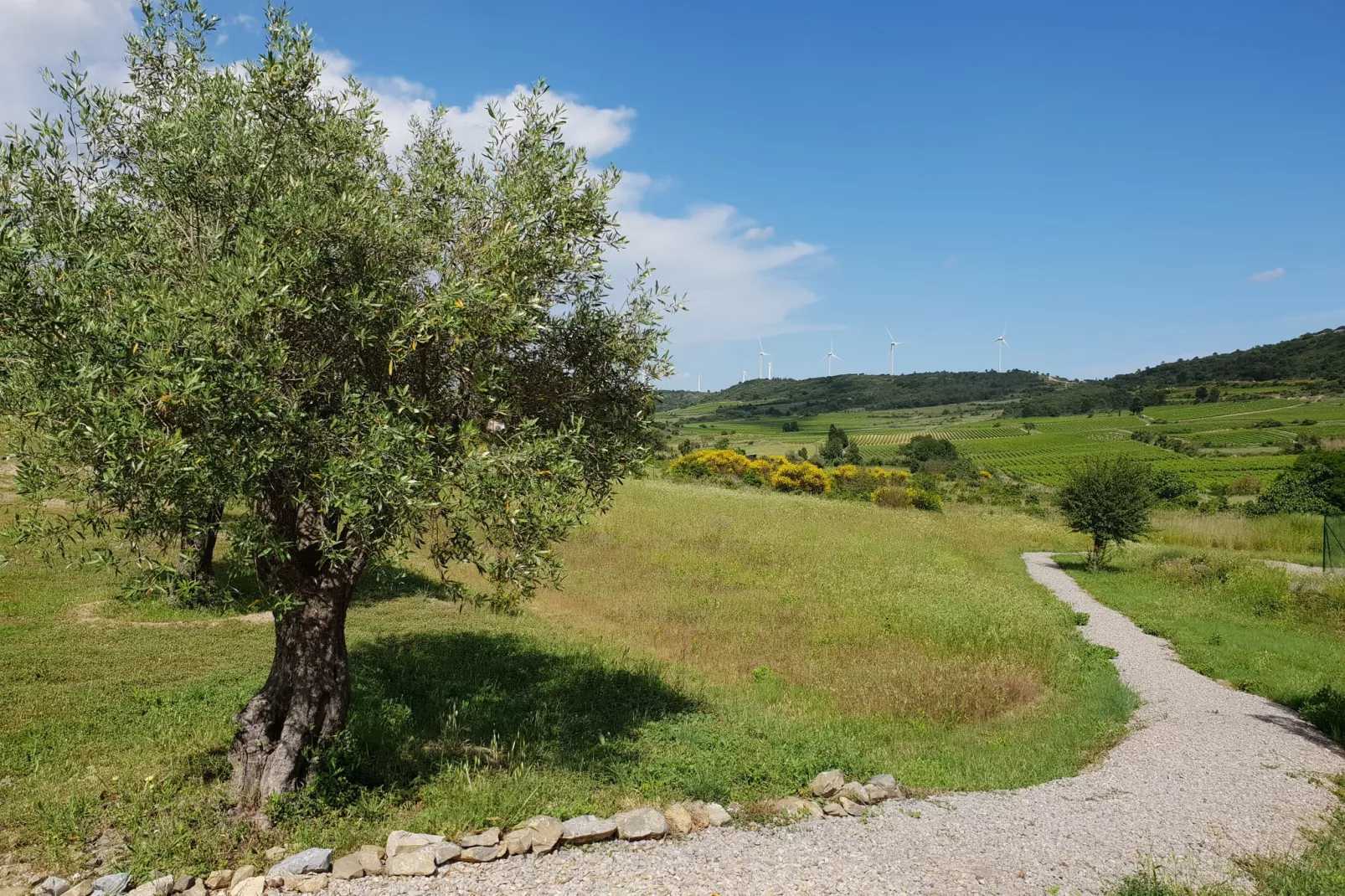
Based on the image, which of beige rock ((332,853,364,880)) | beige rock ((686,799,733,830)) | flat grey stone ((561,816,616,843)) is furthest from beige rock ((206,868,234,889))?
beige rock ((686,799,733,830))

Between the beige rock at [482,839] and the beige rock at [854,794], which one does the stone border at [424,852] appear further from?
the beige rock at [854,794]

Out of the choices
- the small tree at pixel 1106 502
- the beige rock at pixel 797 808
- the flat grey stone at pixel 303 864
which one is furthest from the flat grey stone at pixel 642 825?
the small tree at pixel 1106 502

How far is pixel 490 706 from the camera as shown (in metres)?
14.5

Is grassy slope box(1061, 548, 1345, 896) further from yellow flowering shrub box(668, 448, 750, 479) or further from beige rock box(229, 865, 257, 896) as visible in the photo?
yellow flowering shrub box(668, 448, 750, 479)

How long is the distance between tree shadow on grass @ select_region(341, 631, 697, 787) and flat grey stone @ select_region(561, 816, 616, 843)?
2.18 m

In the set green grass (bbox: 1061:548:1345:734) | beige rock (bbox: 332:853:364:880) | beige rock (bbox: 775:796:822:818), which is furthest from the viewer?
green grass (bbox: 1061:548:1345:734)

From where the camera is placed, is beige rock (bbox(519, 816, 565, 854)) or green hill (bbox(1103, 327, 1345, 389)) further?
green hill (bbox(1103, 327, 1345, 389))

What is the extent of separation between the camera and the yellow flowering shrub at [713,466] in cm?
7888

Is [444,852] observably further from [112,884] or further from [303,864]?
[112,884]

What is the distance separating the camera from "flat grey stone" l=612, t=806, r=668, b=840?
930 centimetres

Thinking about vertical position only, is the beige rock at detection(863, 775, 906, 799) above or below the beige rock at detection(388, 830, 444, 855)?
below

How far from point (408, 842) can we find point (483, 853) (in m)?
0.91

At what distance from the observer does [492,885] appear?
8.03 m

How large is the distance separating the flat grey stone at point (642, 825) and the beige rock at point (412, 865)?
2.31 metres
